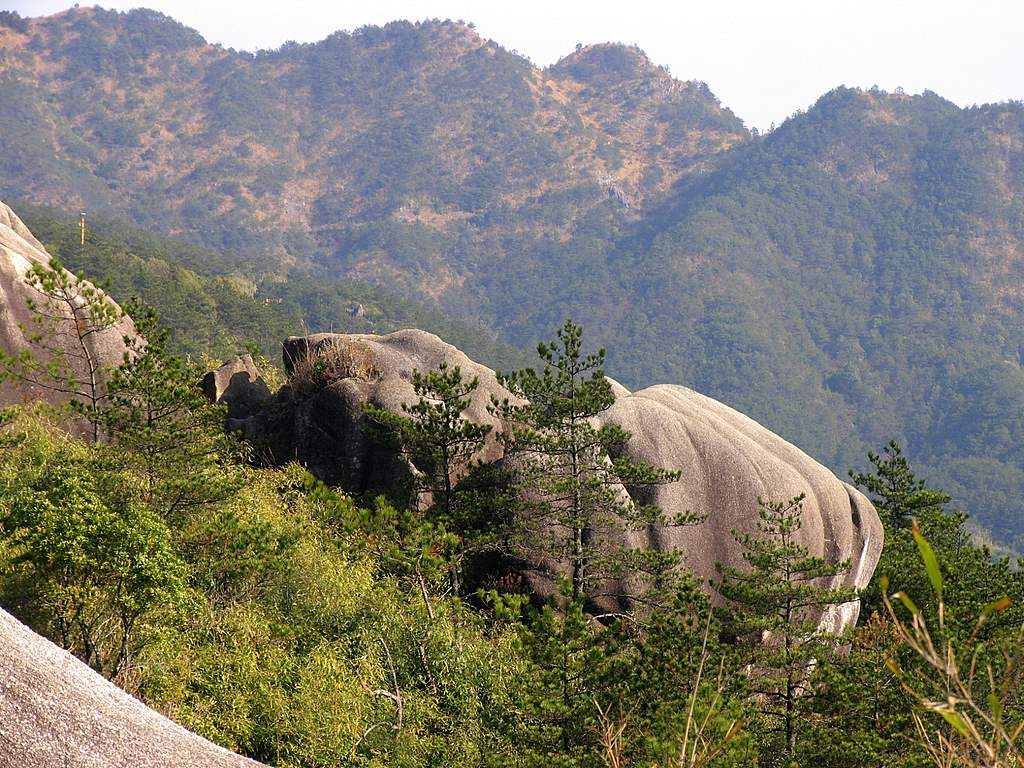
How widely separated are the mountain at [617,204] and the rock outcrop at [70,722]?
86.4 m

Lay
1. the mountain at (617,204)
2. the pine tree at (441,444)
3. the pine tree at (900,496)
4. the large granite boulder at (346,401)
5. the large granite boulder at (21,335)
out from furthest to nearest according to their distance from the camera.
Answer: the mountain at (617,204) < the pine tree at (900,496) < the large granite boulder at (21,335) < the large granite boulder at (346,401) < the pine tree at (441,444)

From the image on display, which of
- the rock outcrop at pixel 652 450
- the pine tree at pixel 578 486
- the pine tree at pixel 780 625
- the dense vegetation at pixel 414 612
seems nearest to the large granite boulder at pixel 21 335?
the dense vegetation at pixel 414 612

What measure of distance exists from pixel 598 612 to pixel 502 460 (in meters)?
3.30

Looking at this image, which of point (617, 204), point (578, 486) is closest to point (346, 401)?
point (578, 486)

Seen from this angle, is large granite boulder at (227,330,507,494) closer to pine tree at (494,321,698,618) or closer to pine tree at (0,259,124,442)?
pine tree at (494,321,698,618)

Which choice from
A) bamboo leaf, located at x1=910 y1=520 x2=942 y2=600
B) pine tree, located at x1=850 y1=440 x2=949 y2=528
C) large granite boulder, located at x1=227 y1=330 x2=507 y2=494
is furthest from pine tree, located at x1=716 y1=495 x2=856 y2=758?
pine tree, located at x1=850 y1=440 x2=949 y2=528

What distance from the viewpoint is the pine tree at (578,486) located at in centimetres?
1727

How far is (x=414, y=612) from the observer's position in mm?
15328

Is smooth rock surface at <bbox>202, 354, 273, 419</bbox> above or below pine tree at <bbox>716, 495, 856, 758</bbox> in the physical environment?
above

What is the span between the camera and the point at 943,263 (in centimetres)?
12369

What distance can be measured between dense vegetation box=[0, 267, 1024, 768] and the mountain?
75.9m

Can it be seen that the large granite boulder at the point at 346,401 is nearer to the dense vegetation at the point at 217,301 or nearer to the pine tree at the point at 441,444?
the pine tree at the point at 441,444

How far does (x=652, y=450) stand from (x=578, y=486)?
2611 mm

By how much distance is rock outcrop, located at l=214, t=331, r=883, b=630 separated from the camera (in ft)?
62.2
